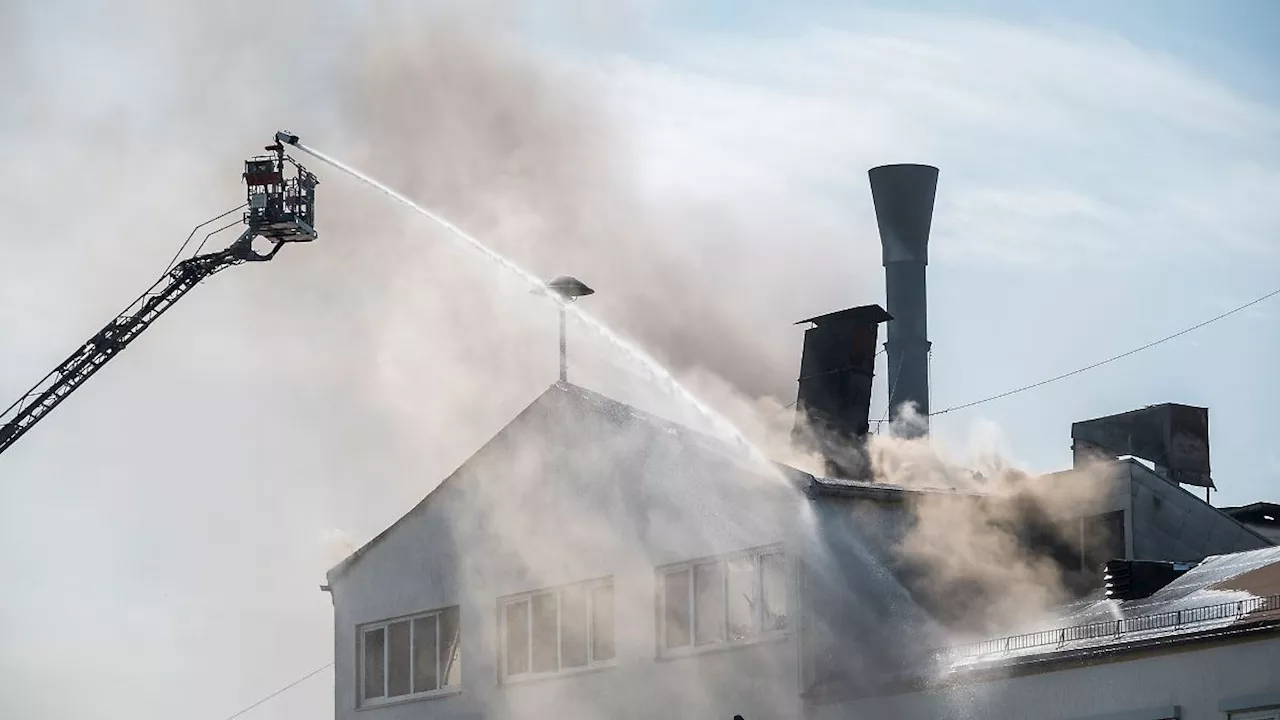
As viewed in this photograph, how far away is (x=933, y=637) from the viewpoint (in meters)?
29.2

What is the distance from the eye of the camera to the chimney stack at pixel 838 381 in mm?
35812

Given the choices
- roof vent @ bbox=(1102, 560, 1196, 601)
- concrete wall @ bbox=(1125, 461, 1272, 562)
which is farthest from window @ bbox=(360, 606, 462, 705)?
roof vent @ bbox=(1102, 560, 1196, 601)

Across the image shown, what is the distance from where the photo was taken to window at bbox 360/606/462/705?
36.5 m

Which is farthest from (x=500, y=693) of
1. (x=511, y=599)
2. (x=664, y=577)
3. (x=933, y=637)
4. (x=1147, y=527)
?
(x=1147, y=527)

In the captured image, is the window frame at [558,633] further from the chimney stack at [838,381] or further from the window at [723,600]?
the chimney stack at [838,381]

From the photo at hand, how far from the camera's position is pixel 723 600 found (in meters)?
31.5

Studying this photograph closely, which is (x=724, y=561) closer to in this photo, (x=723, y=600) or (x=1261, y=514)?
(x=723, y=600)

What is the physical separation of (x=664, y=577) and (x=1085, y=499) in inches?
278

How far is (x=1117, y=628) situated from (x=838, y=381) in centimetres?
1198

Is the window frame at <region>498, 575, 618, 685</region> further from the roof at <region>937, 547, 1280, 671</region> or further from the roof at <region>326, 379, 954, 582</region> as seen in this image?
the roof at <region>937, 547, 1280, 671</region>

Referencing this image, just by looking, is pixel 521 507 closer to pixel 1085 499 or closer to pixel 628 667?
pixel 628 667

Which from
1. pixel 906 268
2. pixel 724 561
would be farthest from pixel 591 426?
pixel 906 268

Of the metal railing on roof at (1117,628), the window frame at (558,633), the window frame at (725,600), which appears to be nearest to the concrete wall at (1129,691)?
the metal railing on roof at (1117,628)

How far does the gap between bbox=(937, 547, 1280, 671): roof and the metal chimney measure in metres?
21.2
